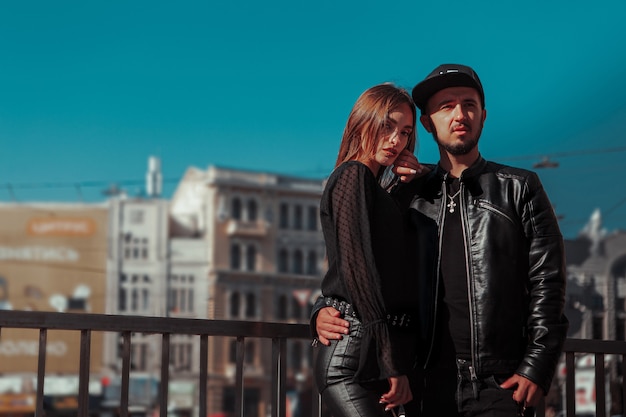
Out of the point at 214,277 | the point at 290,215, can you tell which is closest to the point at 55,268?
the point at 214,277

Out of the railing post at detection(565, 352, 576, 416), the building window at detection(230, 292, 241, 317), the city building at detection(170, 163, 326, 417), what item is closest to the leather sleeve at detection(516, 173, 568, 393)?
the railing post at detection(565, 352, 576, 416)

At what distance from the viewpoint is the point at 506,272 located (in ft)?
8.12

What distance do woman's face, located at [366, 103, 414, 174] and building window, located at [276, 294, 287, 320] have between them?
55819 millimetres

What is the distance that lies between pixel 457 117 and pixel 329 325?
2.00ft

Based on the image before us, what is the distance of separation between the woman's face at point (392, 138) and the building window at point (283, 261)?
2233 inches

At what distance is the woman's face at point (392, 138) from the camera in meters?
2.49

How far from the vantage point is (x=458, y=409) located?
2.49 meters

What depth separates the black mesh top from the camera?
235 centimetres

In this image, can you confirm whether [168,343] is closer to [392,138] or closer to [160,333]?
[160,333]

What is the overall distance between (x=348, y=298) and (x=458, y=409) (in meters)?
0.38

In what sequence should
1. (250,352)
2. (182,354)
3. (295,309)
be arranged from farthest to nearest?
(295,309) < (250,352) < (182,354)

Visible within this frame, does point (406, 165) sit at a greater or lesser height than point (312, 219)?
lesser

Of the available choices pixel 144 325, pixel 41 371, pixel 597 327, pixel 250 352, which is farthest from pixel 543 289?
pixel 250 352

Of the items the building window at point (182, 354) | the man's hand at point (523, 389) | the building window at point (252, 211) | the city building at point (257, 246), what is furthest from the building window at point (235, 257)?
the man's hand at point (523, 389)
